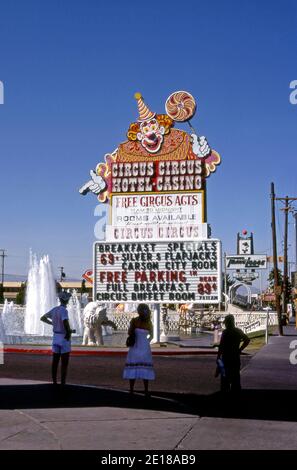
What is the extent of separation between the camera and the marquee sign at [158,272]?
2550 cm

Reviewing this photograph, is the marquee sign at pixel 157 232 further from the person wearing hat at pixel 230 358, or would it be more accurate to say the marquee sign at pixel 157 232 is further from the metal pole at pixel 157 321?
the person wearing hat at pixel 230 358

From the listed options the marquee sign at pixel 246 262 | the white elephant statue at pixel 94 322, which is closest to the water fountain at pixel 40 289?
the marquee sign at pixel 246 262

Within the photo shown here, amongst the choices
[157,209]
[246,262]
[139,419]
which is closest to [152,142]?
[157,209]

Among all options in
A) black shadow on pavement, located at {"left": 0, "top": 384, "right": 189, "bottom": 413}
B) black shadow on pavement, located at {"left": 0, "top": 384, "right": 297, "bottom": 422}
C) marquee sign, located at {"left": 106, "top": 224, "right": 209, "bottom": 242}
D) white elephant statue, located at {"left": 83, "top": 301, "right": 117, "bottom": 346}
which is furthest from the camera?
white elephant statue, located at {"left": 83, "top": 301, "right": 117, "bottom": 346}

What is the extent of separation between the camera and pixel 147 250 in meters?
26.3

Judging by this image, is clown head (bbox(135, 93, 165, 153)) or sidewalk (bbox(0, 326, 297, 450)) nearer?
sidewalk (bbox(0, 326, 297, 450))

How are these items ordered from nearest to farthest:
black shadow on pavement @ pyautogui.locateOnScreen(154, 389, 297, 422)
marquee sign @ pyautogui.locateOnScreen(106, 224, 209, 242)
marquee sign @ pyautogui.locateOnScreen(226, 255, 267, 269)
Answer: black shadow on pavement @ pyautogui.locateOnScreen(154, 389, 297, 422) < marquee sign @ pyautogui.locateOnScreen(106, 224, 209, 242) < marquee sign @ pyautogui.locateOnScreen(226, 255, 267, 269)

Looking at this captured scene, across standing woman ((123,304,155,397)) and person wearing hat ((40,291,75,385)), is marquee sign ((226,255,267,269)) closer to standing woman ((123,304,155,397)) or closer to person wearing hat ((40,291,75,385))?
person wearing hat ((40,291,75,385))

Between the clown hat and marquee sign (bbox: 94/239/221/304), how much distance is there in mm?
5266

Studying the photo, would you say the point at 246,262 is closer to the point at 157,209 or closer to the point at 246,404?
the point at 157,209

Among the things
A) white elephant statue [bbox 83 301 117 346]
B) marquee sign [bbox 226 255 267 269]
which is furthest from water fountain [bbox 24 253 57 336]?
white elephant statue [bbox 83 301 117 346]

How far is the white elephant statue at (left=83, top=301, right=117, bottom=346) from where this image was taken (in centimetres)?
2639
